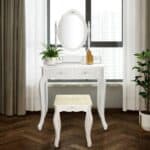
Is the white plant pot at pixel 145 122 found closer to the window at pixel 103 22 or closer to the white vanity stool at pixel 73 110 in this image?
the white vanity stool at pixel 73 110

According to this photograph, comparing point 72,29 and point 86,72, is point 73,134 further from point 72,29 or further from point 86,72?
point 72,29

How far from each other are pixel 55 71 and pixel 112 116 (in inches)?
43.8

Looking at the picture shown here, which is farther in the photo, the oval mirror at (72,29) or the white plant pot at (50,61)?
the oval mirror at (72,29)

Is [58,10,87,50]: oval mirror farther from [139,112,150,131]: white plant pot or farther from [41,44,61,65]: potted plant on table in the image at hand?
[139,112,150,131]: white plant pot

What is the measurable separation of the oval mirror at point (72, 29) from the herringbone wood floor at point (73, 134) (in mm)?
967

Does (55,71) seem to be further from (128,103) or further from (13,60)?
(128,103)

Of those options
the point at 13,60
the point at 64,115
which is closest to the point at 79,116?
the point at 64,115

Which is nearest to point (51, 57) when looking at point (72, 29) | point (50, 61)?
point (50, 61)

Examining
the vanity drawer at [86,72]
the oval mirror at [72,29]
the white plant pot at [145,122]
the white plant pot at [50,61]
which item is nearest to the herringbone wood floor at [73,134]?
the white plant pot at [145,122]

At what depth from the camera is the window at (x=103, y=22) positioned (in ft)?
15.5

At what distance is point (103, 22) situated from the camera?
4738 mm

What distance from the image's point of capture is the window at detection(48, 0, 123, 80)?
4723 millimetres

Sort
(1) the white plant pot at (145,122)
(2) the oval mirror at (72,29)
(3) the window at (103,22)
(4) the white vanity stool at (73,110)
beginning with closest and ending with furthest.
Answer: (4) the white vanity stool at (73,110) → (1) the white plant pot at (145,122) → (2) the oval mirror at (72,29) → (3) the window at (103,22)

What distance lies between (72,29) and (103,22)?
49cm
